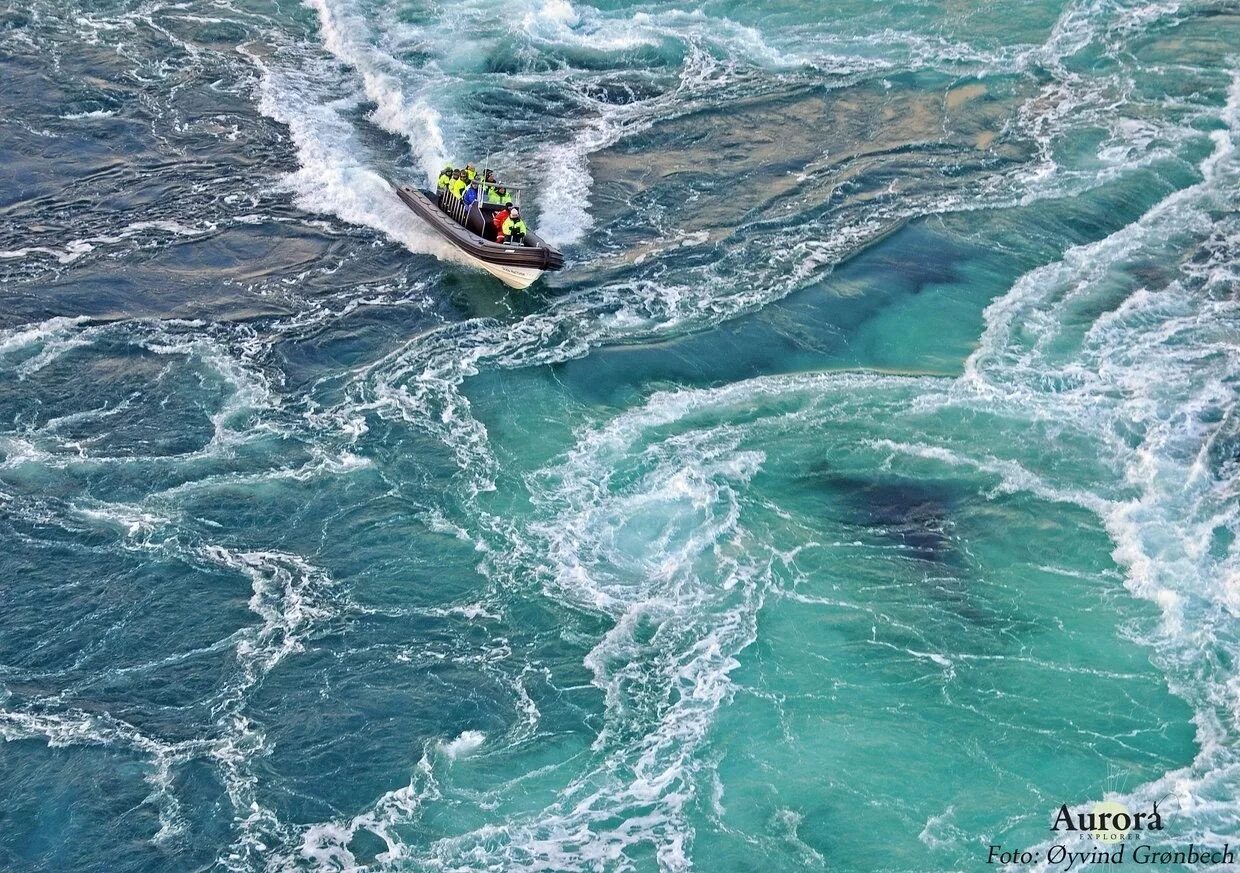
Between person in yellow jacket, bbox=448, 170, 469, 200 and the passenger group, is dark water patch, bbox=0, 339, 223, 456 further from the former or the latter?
person in yellow jacket, bbox=448, 170, 469, 200

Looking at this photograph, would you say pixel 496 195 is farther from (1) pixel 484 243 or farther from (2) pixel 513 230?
(1) pixel 484 243

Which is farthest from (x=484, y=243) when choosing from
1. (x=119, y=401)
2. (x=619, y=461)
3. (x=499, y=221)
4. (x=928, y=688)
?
(x=928, y=688)

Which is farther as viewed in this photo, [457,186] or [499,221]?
[457,186]

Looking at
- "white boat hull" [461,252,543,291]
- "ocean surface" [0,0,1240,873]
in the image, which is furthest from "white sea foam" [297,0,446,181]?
"white boat hull" [461,252,543,291]

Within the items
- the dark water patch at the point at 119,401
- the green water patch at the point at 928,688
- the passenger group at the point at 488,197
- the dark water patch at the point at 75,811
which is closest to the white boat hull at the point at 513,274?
the passenger group at the point at 488,197

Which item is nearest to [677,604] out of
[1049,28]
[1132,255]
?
[1132,255]

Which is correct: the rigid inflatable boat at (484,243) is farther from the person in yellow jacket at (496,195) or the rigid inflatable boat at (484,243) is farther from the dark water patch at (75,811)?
the dark water patch at (75,811)

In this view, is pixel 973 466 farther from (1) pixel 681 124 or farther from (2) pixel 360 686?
(1) pixel 681 124
